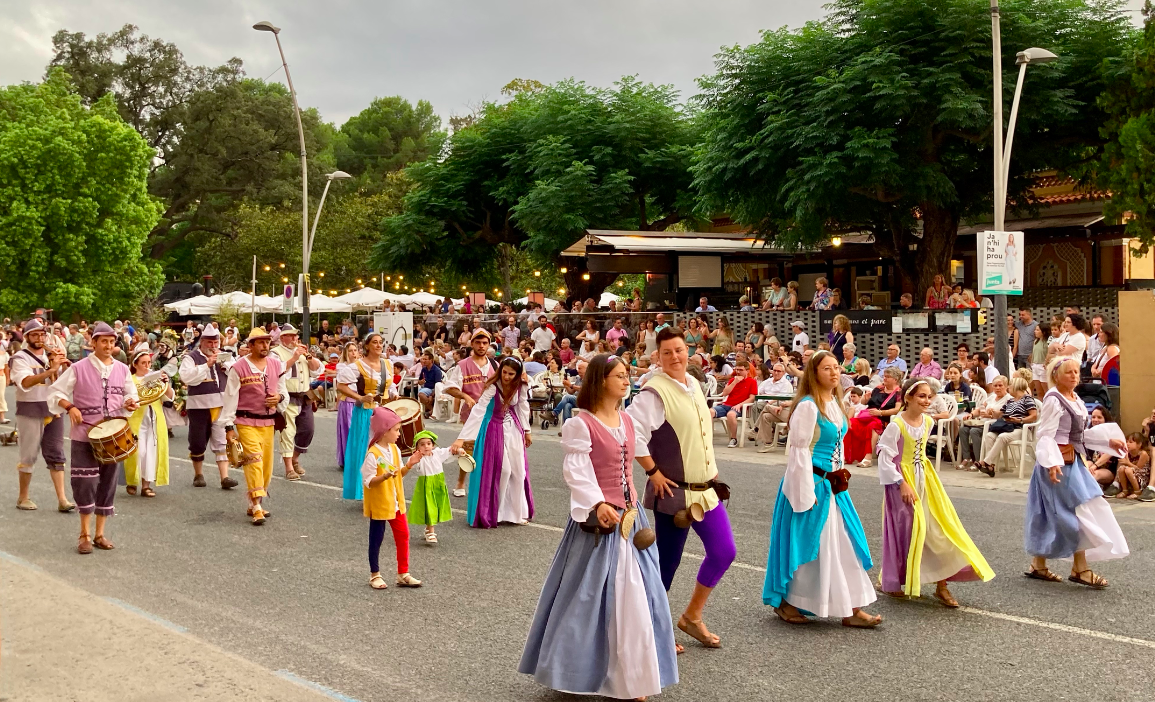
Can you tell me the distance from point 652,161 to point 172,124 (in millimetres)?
40109

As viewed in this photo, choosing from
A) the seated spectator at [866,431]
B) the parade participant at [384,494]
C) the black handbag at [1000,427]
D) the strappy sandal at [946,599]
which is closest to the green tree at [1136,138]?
the black handbag at [1000,427]

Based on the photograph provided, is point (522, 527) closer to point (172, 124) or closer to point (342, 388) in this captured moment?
point (342, 388)

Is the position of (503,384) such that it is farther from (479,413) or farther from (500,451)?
(500,451)

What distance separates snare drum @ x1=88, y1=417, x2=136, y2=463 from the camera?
9.50m

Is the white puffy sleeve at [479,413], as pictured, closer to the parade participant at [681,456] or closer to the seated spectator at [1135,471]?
the parade participant at [681,456]

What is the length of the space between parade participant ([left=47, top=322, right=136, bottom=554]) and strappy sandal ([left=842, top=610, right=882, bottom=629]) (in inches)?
243

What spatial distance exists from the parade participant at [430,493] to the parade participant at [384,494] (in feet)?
3.30

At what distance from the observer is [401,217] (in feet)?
133

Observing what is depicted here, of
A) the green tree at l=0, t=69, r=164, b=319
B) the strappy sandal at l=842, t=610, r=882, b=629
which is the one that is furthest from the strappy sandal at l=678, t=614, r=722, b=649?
the green tree at l=0, t=69, r=164, b=319

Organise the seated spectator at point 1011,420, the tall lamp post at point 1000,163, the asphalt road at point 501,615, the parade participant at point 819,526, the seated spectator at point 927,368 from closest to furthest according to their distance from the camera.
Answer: the asphalt road at point 501,615 < the parade participant at point 819,526 < the seated spectator at point 1011,420 < the seated spectator at point 927,368 < the tall lamp post at point 1000,163

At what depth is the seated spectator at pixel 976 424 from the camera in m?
14.8

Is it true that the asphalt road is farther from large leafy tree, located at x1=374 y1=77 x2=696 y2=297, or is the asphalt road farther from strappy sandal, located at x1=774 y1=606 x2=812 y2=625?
large leafy tree, located at x1=374 y1=77 x2=696 y2=297

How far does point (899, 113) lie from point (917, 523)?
17.4 metres

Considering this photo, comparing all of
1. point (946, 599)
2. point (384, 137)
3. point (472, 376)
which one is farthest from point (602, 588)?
point (384, 137)
